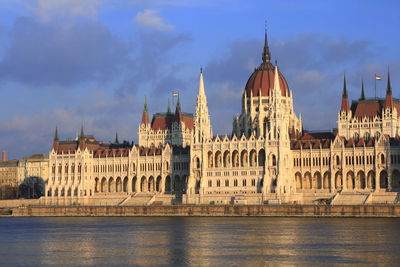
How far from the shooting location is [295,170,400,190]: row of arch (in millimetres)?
161500

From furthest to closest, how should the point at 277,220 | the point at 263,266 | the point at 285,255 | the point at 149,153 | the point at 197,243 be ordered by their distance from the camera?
the point at 149,153 < the point at 277,220 < the point at 197,243 < the point at 285,255 < the point at 263,266

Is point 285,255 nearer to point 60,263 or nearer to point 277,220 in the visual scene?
point 60,263

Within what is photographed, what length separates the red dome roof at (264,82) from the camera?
599 feet

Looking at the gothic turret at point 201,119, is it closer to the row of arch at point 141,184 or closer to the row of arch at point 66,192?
the row of arch at point 141,184

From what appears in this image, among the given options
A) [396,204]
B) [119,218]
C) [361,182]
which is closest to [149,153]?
[119,218]

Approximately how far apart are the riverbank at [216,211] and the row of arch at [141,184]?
1739 centimetres

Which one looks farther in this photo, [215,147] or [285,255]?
[215,147]

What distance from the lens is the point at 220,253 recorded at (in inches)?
3455

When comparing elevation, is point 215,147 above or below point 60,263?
above

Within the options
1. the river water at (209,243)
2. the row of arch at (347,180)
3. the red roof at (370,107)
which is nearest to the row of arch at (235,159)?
the row of arch at (347,180)

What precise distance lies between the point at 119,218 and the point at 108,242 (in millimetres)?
55880

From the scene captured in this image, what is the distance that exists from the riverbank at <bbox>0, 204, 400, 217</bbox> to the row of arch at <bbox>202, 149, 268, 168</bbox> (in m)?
15.7

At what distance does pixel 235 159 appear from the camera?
171250 mm

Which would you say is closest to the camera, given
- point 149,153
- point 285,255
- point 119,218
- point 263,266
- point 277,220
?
point 263,266
